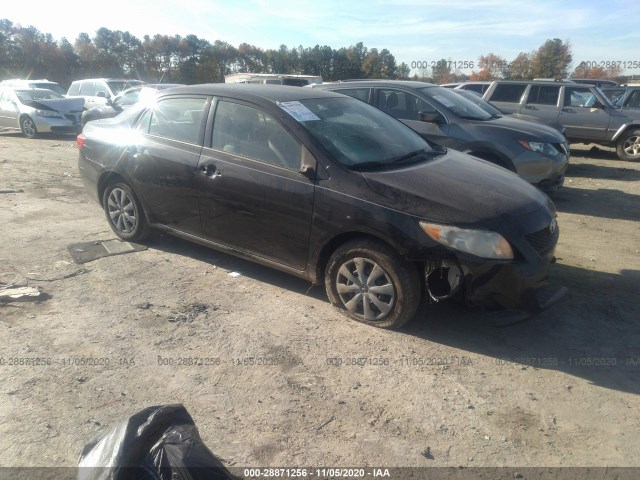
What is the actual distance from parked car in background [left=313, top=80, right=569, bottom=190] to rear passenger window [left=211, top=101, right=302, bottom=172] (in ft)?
11.1

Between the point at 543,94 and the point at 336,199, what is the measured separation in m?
10.1

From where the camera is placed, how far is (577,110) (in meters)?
11.7

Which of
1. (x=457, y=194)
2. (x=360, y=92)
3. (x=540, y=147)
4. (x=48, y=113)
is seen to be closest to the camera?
(x=457, y=194)

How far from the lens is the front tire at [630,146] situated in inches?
454

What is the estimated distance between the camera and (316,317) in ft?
13.4

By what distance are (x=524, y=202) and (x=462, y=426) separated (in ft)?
5.97

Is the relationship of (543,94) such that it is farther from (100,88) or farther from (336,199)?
(100,88)

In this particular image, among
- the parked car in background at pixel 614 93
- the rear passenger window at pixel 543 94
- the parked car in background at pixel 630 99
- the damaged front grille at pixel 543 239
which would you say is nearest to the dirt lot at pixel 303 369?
the damaged front grille at pixel 543 239

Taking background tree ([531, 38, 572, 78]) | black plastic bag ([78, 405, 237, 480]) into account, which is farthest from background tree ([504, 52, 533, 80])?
black plastic bag ([78, 405, 237, 480])

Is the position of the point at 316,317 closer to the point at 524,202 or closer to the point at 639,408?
the point at 524,202

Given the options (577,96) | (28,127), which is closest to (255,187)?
(577,96)

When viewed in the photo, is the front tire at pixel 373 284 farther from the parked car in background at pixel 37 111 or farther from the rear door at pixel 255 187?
the parked car in background at pixel 37 111

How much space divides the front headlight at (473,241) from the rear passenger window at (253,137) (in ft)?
4.17

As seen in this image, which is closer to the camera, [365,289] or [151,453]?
[151,453]
